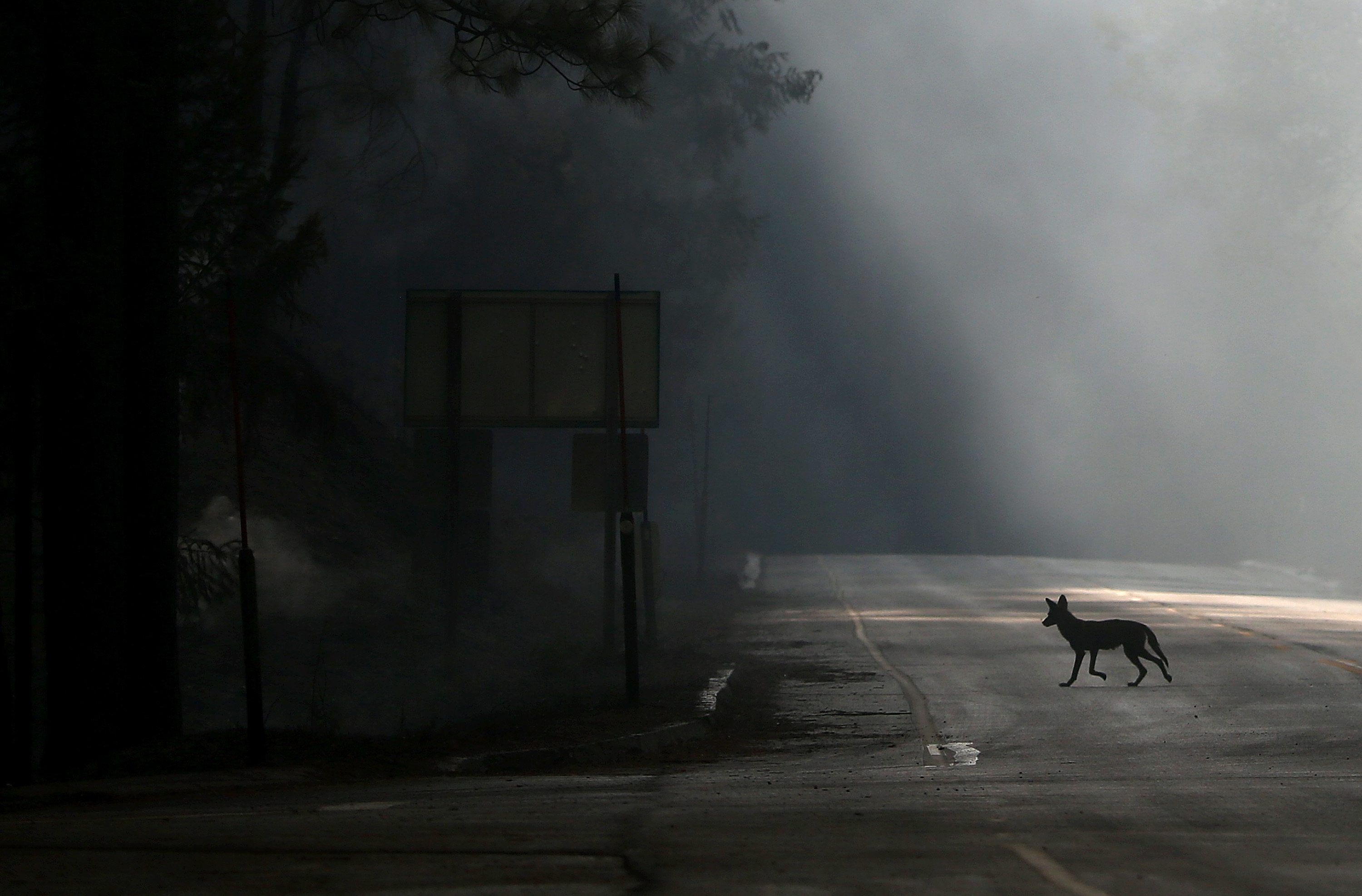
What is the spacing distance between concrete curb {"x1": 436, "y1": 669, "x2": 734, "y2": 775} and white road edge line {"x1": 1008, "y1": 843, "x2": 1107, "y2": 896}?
4986mm

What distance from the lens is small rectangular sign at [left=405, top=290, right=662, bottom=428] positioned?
21.3 m

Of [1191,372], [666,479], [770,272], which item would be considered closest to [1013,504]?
[1191,372]

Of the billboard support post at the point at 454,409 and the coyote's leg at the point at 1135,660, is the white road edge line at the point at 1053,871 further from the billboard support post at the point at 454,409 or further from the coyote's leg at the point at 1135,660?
the billboard support post at the point at 454,409

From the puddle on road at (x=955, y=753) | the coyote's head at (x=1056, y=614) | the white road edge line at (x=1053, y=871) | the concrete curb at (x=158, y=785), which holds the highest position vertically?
the coyote's head at (x=1056, y=614)

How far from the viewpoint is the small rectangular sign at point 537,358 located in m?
21.3

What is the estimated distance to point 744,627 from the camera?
2884cm

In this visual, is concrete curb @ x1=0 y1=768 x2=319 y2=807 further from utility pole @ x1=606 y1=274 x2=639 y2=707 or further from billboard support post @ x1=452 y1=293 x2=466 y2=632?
billboard support post @ x1=452 y1=293 x2=466 y2=632

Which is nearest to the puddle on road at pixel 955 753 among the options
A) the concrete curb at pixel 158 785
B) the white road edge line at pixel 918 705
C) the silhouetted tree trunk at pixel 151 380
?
the white road edge line at pixel 918 705

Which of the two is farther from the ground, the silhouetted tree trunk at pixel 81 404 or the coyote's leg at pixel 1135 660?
the silhouetted tree trunk at pixel 81 404

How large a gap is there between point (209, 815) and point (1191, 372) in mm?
101074

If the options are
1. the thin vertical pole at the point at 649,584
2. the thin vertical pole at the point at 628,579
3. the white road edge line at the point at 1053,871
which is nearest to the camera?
the white road edge line at the point at 1053,871

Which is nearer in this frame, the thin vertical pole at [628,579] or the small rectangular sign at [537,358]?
the thin vertical pole at [628,579]

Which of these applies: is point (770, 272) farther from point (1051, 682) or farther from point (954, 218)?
point (1051, 682)

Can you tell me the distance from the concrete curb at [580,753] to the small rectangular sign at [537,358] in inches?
335
